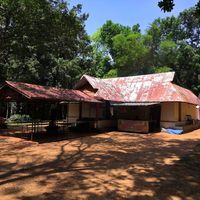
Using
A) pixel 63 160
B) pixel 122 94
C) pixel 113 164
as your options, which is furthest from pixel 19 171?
pixel 122 94

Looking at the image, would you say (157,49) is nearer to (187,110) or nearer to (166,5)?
(187,110)

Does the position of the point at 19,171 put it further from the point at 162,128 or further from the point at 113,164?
the point at 162,128

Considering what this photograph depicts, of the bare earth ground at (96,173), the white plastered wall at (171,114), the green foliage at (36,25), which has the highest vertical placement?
the green foliage at (36,25)

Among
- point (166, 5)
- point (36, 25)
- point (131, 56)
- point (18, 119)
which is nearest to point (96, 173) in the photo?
point (166, 5)

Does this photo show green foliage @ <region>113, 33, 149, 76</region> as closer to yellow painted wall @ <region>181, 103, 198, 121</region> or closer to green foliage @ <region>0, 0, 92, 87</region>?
yellow painted wall @ <region>181, 103, 198, 121</region>

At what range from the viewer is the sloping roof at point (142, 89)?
66.3ft

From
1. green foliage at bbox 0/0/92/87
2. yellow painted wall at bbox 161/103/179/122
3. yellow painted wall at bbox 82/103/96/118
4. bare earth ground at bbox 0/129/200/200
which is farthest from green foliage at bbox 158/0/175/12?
yellow painted wall at bbox 82/103/96/118

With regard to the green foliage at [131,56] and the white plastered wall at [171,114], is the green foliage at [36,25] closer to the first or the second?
the white plastered wall at [171,114]

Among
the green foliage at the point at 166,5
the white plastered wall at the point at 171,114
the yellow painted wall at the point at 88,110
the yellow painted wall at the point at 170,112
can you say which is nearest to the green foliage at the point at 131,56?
the yellow painted wall at the point at 88,110

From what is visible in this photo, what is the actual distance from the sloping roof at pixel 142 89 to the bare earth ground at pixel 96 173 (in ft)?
28.8

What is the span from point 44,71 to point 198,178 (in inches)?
944

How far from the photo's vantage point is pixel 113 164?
8844mm

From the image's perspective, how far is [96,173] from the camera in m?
7.57

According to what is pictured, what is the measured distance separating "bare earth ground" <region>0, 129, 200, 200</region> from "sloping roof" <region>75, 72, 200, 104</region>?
877cm
